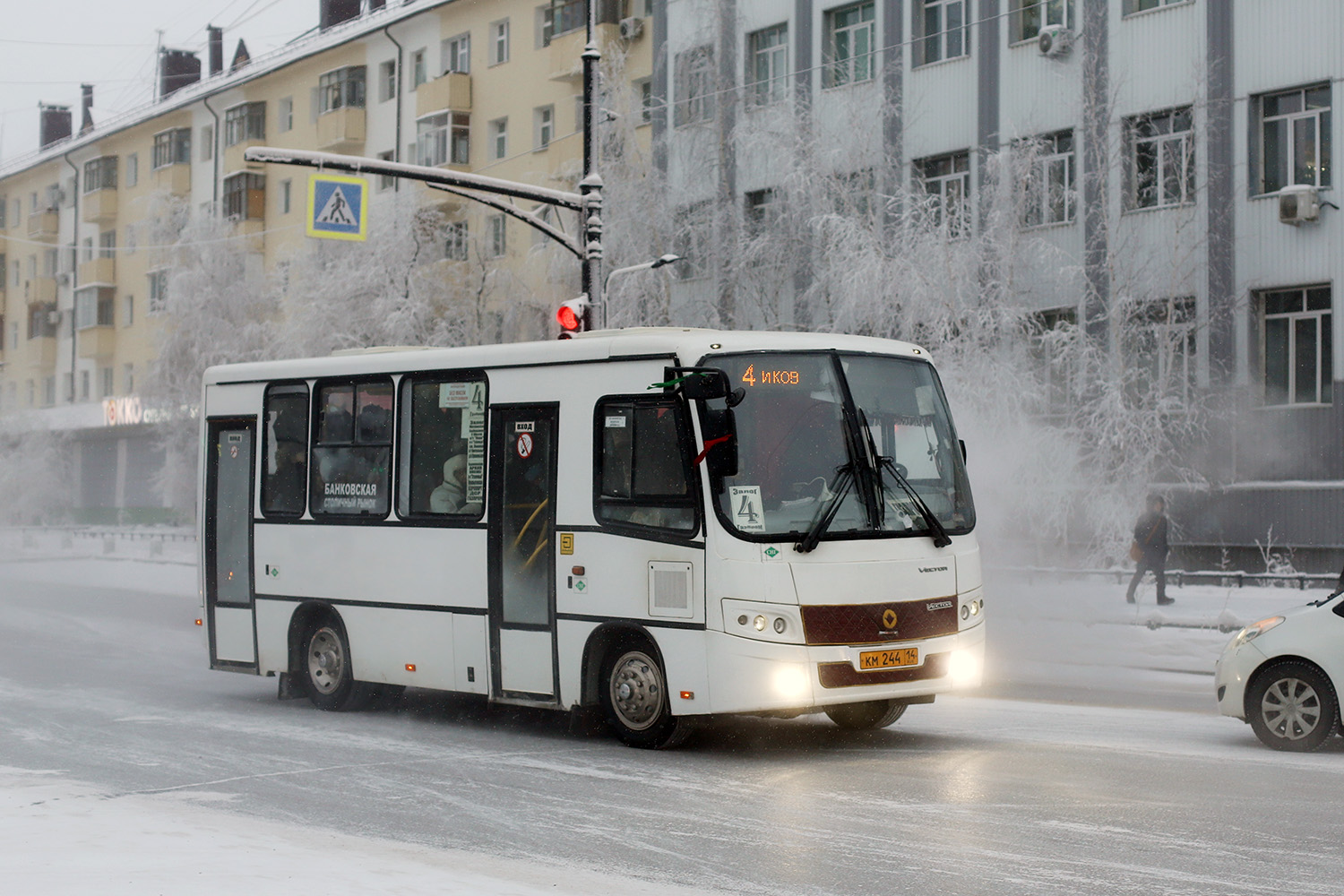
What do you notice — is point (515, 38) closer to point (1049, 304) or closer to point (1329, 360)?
point (1049, 304)

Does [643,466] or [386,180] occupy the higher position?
[386,180]

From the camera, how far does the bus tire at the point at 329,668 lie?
1375cm

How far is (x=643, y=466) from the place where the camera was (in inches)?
441

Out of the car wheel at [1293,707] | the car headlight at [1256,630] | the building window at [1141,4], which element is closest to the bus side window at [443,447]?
the car headlight at [1256,630]

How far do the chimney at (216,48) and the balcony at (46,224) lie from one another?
12.2m

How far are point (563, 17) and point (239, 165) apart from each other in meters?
19.6

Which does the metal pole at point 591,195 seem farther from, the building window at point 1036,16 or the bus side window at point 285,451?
the building window at point 1036,16

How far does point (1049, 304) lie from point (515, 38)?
2311 cm

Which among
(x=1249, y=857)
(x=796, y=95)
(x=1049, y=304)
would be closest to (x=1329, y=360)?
(x=1049, y=304)

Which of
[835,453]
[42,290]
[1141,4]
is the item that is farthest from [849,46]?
[42,290]

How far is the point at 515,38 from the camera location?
48281mm

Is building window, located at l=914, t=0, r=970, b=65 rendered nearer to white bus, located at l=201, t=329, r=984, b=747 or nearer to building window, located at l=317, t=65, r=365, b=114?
white bus, located at l=201, t=329, r=984, b=747

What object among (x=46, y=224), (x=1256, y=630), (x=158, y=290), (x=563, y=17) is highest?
(x=563, y=17)

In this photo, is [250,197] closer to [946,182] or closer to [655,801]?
[946,182]
